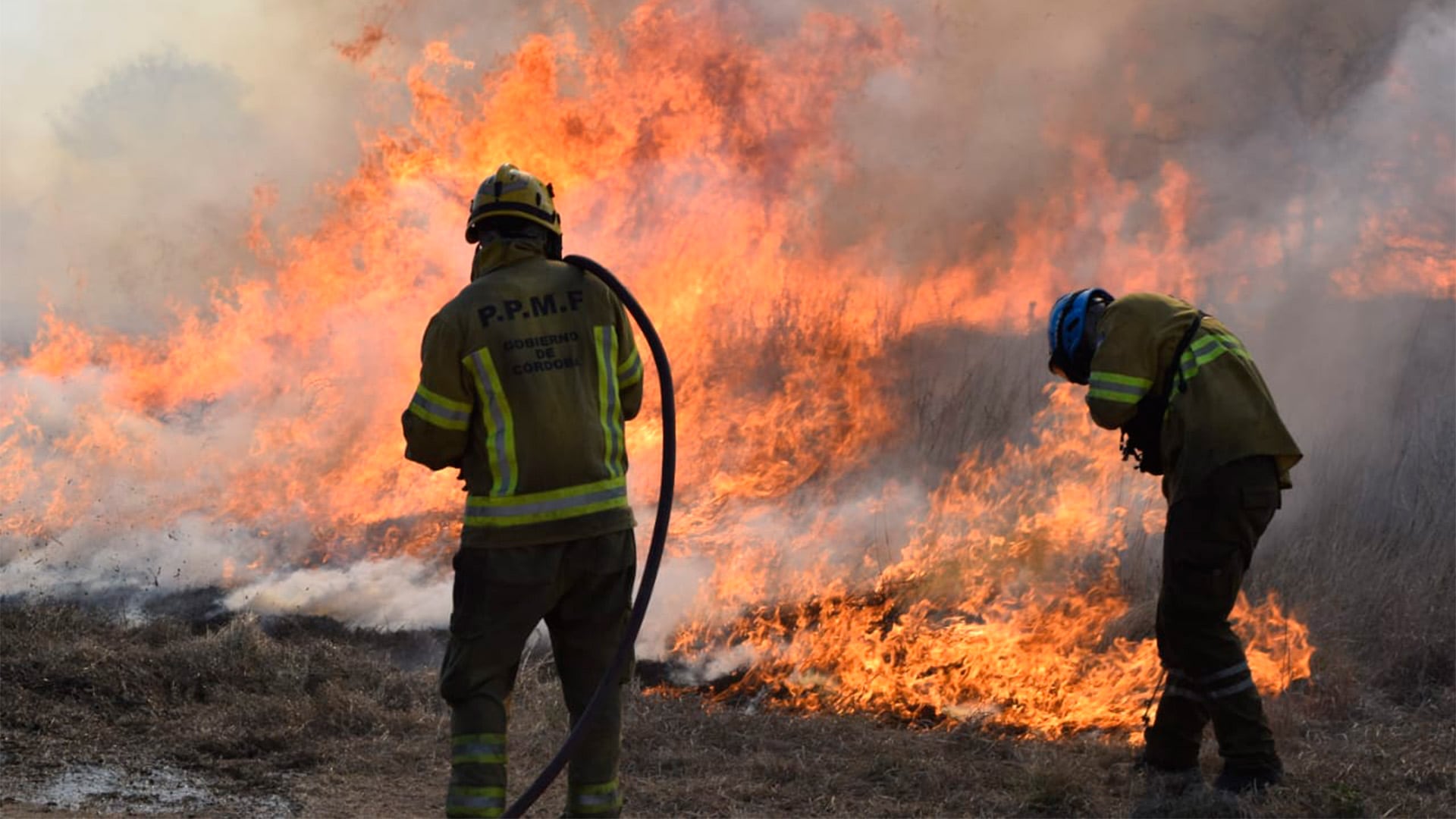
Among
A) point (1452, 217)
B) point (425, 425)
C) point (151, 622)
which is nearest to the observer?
point (425, 425)

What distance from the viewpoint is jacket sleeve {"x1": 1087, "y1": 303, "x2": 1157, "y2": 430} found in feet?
→ 16.2

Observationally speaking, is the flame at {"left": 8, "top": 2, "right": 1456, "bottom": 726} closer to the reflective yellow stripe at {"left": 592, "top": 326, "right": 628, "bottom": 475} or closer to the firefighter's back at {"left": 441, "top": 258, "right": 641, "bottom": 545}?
the reflective yellow stripe at {"left": 592, "top": 326, "right": 628, "bottom": 475}

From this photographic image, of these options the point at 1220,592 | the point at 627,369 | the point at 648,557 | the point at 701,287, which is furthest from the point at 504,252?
the point at 701,287

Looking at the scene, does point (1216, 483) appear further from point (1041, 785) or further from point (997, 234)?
point (997, 234)

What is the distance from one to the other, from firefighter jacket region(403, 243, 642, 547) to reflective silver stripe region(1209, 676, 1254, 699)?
255cm

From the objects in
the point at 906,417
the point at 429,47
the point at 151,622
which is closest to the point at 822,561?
the point at 906,417

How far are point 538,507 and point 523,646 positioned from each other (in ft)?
1.44

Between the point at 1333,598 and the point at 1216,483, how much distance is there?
3156 millimetres

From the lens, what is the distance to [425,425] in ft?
12.7

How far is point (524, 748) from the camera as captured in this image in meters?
5.73

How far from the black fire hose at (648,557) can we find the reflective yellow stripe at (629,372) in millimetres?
83

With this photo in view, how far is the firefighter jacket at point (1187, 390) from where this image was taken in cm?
487

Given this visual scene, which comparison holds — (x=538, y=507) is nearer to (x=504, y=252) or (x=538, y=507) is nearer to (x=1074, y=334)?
(x=504, y=252)

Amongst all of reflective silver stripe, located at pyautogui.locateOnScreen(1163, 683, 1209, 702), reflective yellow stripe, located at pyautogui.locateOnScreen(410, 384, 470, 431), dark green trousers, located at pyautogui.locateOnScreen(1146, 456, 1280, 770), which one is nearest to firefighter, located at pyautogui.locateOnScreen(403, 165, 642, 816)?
reflective yellow stripe, located at pyautogui.locateOnScreen(410, 384, 470, 431)
